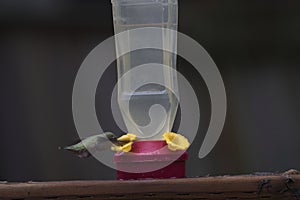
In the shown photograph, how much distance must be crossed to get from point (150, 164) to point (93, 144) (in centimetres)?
10

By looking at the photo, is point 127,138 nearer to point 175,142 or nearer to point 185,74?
point 175,142

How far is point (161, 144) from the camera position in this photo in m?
0.70

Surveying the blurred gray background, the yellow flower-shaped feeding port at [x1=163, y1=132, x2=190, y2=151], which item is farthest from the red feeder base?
the blurred gray background

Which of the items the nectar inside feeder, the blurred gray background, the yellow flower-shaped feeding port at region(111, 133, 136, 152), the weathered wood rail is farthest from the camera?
the blurred gray background

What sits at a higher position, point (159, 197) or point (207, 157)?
point (159, 197)

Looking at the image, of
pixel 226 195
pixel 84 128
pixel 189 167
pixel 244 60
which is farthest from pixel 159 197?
pixel 244 60

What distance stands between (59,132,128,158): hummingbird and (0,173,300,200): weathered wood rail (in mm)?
96

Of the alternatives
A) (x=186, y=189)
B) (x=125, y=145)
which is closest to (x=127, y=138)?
(x=125, y=145)

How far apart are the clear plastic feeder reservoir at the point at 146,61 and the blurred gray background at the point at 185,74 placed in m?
0.79

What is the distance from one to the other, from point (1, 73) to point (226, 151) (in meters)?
0.97

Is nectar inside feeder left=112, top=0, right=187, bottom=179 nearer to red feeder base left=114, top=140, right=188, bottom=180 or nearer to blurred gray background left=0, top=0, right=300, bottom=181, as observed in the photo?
red feeder base left=114, top=140, right=188, bottom=180

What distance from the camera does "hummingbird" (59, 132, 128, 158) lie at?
667 mm

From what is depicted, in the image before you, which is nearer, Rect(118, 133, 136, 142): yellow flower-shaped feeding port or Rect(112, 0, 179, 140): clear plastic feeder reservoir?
Rect(118, 133, 136, 142): yellow flower-shaped feeding port

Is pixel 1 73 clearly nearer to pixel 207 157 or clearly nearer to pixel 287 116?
pixel 207 157
